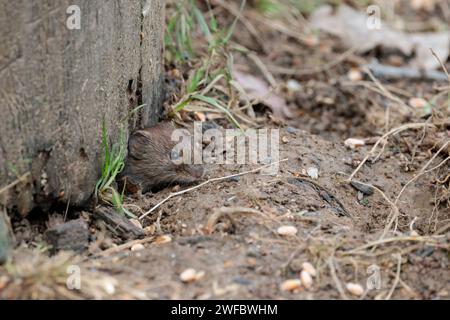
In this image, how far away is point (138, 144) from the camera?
367 centimetres


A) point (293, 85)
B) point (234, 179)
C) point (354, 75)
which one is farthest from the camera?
point (354, 75)

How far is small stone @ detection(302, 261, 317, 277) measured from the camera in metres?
2.90

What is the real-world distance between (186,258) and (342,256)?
61 centimetres

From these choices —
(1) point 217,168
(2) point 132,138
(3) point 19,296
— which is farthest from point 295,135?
(3) point 19,296

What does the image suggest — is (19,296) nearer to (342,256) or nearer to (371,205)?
(342,256)

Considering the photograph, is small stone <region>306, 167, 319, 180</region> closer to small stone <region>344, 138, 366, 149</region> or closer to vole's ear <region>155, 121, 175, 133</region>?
small stone <region>344, 138, 366, 149</region>

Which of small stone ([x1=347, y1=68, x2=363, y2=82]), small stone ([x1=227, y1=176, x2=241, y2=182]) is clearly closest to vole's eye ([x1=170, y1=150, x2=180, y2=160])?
small stone ([x1=227, y1=176, x2=241, y2=182])

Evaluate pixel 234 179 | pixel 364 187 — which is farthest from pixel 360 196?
pixel 234 179

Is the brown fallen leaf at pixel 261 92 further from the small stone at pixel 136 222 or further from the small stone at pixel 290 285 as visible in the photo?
the small stone at pixel 290 285

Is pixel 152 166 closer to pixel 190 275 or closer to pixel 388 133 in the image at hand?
pixel 190 275

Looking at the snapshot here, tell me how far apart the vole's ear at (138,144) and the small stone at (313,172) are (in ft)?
2.69

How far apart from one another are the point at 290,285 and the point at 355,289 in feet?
0.81

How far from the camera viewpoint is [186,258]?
2.92 m

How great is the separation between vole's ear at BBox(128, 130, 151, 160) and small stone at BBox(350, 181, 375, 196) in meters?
1.06
